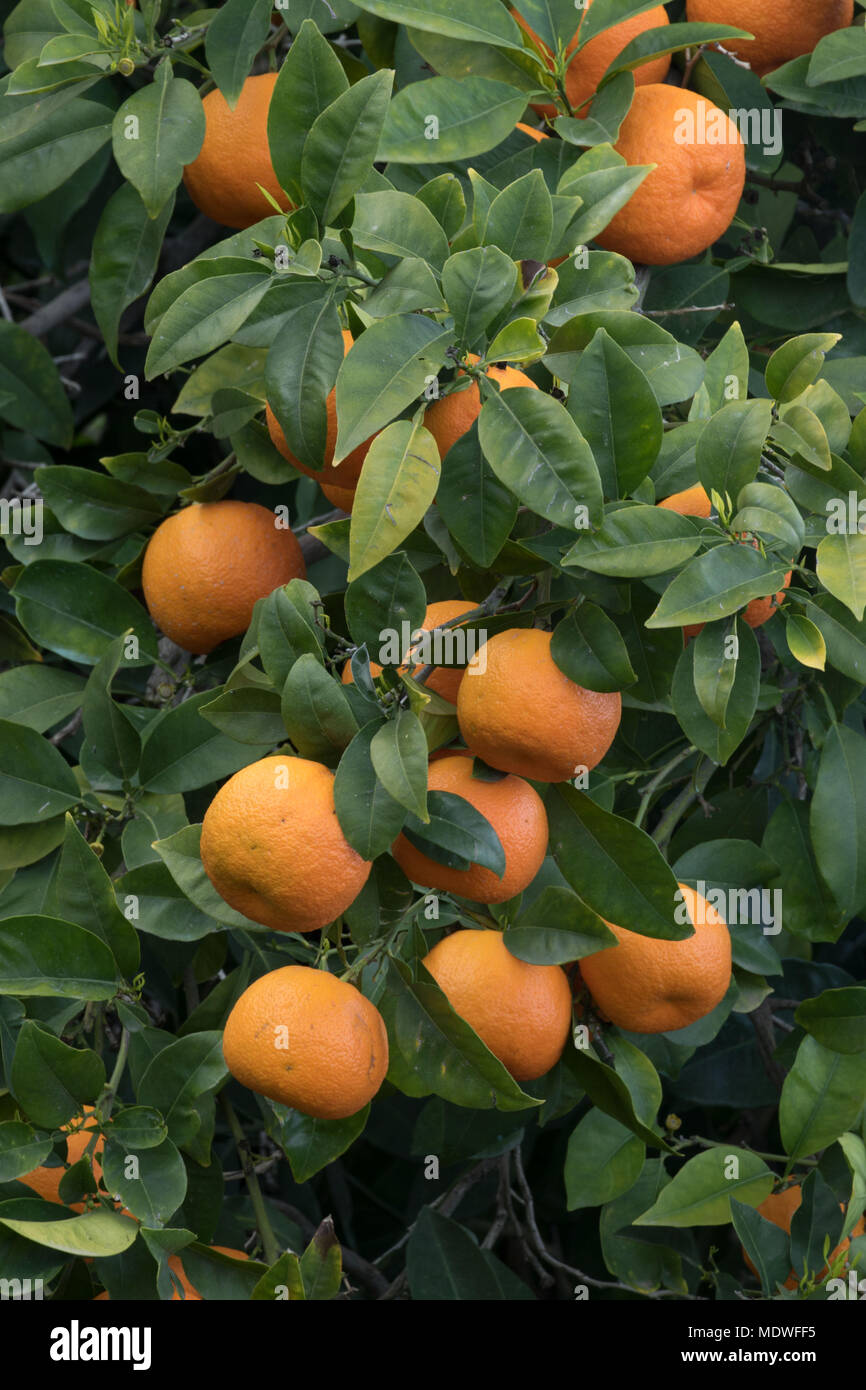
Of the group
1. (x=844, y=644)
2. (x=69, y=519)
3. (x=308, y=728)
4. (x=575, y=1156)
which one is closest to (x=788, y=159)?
(x=844, y=644)

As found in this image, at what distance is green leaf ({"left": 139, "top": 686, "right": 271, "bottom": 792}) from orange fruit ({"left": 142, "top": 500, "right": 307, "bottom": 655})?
Result: 0.08m

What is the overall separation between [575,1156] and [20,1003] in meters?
0.51

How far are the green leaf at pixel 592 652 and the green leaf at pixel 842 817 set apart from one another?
381 mm

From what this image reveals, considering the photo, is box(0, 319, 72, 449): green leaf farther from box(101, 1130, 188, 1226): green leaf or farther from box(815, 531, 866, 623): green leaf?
box(815, 531, 866, 623): green leaf

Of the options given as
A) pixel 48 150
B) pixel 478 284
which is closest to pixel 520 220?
pixel 478 284

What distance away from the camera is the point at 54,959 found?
1120 millimetres

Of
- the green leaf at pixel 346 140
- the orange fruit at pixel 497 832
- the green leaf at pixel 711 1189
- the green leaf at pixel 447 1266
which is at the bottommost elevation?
the green leaf at pixel 447 1266

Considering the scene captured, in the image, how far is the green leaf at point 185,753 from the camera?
125 cm

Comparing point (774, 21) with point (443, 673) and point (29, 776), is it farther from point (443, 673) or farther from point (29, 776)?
point (29, 776)

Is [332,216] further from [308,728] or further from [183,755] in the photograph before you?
[183,755]

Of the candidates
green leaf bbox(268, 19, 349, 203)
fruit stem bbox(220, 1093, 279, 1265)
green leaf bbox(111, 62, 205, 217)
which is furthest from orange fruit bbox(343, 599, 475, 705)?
fruit stem bbox(220, 1093, 279, 1265)

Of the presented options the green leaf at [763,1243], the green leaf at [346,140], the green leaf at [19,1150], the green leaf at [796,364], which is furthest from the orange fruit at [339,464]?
the green leaf at [763,1243]

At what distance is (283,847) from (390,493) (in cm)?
24

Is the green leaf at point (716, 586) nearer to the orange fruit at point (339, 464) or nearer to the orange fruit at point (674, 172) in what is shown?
the orange fruit at point (339, 464)
